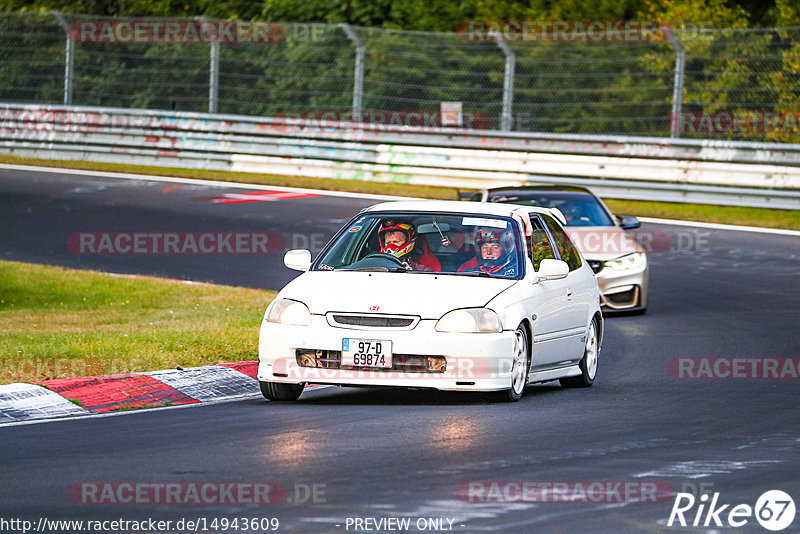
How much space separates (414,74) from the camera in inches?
1085

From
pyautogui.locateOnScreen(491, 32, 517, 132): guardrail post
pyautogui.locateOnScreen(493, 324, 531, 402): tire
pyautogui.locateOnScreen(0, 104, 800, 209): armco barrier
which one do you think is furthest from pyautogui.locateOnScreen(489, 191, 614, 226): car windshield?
pyautogui.locateOnScreen(491, 32, 517, 132): guardrail post

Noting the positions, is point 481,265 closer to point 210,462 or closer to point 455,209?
point 455,209

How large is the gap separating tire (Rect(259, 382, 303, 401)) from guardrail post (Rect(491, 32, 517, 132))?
54.8 feet

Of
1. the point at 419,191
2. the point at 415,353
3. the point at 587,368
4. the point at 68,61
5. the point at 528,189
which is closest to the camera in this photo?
the point at 415,353

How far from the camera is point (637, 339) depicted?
14.4 meters

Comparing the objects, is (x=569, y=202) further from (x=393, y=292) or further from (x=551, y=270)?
(x=393, y=292)

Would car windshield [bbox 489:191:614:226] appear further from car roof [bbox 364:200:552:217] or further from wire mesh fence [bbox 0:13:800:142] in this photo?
wire mesh fence [bbox 0:13:800:142]

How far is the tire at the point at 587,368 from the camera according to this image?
452 inches

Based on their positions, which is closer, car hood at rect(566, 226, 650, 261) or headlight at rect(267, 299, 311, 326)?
headlight at rect(267, 299, 311, 326)

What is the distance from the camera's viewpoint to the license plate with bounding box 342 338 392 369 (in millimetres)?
9539

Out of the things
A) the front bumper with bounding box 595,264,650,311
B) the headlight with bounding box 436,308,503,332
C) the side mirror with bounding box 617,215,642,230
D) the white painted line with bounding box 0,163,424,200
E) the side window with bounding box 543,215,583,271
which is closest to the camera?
the headlight with bounding box 436,308,503,332

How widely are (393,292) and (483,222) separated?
1336 millimetres

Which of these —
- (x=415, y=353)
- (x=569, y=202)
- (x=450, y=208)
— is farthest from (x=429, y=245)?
(x=569, y=202)

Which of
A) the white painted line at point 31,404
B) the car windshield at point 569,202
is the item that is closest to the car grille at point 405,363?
the white painted line at point 31,404
